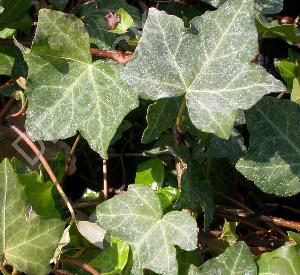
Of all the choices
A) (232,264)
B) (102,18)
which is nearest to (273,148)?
(232,264)

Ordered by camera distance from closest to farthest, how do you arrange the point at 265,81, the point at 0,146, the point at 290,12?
the point at 265,81, the point at 0,146, the point at 290,12

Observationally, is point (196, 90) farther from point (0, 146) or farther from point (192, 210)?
point (0, 146)

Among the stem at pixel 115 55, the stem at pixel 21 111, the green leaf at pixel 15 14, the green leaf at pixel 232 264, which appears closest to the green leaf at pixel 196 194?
the green leaf at pixel 232 264

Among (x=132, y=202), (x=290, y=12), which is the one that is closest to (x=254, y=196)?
(x=132, y=202)

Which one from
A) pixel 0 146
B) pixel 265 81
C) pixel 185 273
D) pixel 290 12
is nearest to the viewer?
pixel 265 81

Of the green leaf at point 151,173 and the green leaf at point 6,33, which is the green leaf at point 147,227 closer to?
the green leaf at point 151,173

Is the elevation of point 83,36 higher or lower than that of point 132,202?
higher

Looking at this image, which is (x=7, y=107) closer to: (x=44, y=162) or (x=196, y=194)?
(x=44, y=162)
